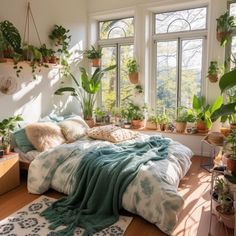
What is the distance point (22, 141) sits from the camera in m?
3.44

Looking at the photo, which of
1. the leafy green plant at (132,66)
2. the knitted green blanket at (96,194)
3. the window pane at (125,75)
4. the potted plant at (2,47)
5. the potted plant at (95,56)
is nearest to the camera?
the knitted green blanket at (96,194)

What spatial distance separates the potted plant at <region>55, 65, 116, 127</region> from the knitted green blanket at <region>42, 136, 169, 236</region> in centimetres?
201

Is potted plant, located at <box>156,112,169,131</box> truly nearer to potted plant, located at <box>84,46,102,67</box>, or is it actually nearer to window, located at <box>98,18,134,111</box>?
window, located at <box>98,18,134,111</box>

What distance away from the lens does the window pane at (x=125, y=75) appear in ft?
16.9

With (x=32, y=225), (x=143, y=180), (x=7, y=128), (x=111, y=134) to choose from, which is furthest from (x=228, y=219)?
(x=7, y=128)

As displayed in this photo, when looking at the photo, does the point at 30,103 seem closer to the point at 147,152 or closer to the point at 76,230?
the point at 147,152

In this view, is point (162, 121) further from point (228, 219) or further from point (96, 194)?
point (228, 219)

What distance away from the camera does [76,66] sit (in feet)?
16.3

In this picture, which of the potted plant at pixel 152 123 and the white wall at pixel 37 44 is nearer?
the white wall at pixel 37 44

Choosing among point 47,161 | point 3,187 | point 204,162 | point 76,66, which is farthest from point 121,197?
point 76,66

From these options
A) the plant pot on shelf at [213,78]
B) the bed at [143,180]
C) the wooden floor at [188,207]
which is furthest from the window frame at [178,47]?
the wooden floor at [188,207]

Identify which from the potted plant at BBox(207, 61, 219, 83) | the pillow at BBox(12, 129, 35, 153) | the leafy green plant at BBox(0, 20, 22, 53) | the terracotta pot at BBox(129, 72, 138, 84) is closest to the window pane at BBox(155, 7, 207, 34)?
the potted plant at BBox(207, 61, 219, 83)

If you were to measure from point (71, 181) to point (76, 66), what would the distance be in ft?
9.19

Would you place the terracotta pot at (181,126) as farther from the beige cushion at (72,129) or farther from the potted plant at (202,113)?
the beige cushion at (72,129)
